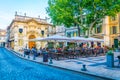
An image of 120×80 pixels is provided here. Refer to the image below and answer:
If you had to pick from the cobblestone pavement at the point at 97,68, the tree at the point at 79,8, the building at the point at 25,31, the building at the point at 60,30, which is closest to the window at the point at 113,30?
the tree at the point at 79,8

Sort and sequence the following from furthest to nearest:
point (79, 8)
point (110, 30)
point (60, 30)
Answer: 1. point (60, 30)
2. point (110, 30)
3. point (79, 8)

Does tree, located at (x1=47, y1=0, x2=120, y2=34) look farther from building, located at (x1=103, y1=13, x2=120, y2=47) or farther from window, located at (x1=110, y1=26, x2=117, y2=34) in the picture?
window, located at (x1=110, y1=26, x2=117, y2=34)

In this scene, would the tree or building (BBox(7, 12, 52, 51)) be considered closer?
the tree

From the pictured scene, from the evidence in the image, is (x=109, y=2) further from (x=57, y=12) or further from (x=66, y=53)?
(x=66, y=53)

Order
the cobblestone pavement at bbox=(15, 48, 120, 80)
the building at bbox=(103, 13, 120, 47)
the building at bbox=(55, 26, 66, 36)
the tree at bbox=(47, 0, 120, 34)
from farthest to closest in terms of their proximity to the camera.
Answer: the building at bbox=(55, 26, 66, 36)
the building at bbox=(103, 13, 120, 47)
the tree at bbox=(47, 0, 120, 34)
the cobblestone pavement at bbox=(15, 48, 120, 80)

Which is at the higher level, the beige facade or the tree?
the tree

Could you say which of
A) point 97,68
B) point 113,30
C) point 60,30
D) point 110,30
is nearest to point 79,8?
point 113,30

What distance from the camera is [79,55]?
20.9 meters

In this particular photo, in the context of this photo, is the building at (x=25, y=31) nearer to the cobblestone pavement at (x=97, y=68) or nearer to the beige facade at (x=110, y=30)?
the beige facade at (x=110, y=30)

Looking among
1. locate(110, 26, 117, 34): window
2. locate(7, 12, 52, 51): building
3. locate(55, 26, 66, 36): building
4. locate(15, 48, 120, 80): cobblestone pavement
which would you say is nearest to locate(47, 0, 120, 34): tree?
locate(110, 26, 117, 34): window

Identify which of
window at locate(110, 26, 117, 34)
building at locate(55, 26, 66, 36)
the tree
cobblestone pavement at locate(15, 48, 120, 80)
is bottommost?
cobblestone pavement at locate(15, 48, 120, 80)

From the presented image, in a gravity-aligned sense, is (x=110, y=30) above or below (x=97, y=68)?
above

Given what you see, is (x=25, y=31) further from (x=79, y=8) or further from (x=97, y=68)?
(x=97, y=68)

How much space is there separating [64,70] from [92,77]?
9.32 feet
